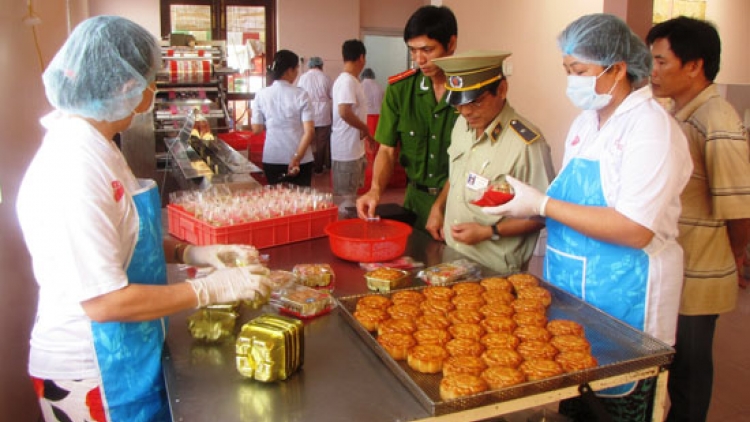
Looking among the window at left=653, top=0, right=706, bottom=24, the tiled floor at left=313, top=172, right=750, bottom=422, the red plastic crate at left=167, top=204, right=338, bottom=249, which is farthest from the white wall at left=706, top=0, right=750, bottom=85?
the red plastic crate at left=167, top=204, right=338, bottom=249

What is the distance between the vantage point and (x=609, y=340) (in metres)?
1.70

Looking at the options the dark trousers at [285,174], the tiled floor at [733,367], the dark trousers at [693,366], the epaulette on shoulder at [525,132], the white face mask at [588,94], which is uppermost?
the white face mask at [588,94]

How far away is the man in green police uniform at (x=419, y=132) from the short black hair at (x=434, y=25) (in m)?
0.02

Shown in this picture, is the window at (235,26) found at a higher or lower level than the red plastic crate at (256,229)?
higher

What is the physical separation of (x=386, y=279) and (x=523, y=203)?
53 cm

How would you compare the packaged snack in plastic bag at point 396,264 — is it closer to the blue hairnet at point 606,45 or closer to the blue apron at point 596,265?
the blue apron at point 596,265

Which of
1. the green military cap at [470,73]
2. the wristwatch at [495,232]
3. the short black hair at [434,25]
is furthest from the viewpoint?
the short black hair at [434,25]

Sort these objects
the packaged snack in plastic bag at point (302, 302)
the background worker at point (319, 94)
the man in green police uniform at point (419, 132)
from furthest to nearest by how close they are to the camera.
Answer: the background worker at point (319, 94), the man in green police uniform at point (419, 132), the packaged snack in plastic bag at point (302, 302)

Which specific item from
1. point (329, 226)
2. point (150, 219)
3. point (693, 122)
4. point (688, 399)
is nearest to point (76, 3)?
point (329, 226)

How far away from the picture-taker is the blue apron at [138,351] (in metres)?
1.51

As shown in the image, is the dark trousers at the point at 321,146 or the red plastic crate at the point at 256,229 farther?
the dark trousers at the point at 321,146

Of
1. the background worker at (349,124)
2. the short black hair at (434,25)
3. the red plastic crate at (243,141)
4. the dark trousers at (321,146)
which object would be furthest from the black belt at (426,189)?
the dark trousers at (321,146)

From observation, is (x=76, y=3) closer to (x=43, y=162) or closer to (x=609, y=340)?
(x=43, y=162)

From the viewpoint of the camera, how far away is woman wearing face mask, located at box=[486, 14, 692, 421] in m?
1.74
